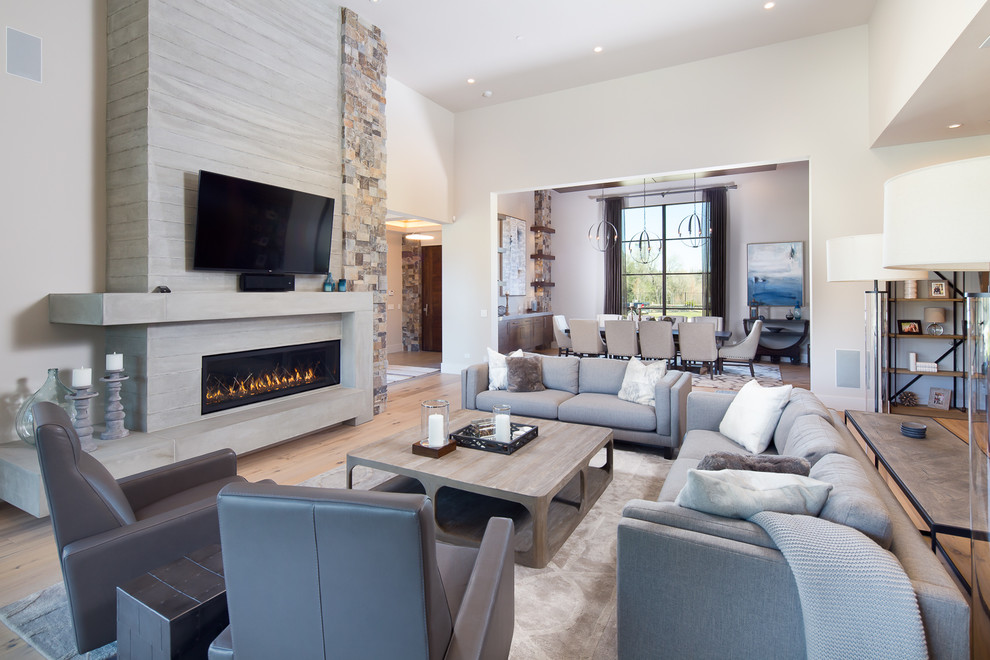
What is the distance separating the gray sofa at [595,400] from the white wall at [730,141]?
281 centimetres

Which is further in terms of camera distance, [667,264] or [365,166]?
[667,264]

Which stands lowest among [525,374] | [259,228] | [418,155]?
[525,374]

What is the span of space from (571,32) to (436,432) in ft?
15.9

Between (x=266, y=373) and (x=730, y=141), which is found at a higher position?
(x=730, y=141)

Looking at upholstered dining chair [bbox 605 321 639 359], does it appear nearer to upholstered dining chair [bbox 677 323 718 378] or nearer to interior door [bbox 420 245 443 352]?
upholstered dining chair [bbox 677 323 718 378]

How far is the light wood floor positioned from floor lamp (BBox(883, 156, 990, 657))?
3083 millimetres

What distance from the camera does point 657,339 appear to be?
7336 millimetres

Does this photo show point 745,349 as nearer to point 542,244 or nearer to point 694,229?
point 694,229

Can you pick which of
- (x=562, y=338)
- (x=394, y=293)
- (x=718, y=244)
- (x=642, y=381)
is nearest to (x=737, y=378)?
(x=562, y=338)

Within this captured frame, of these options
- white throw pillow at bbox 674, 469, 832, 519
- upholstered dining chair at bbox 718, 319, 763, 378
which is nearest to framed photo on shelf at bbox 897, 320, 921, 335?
upholstered dining chair at bbox 718, 319, 763, 378

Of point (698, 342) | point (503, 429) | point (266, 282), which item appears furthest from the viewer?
point (698, 342)

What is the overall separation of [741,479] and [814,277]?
194 inches

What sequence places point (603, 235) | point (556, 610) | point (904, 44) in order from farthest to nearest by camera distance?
point (603, 235)
point (904, 44)
point (556, 610)

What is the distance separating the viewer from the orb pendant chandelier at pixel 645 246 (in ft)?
35.7
